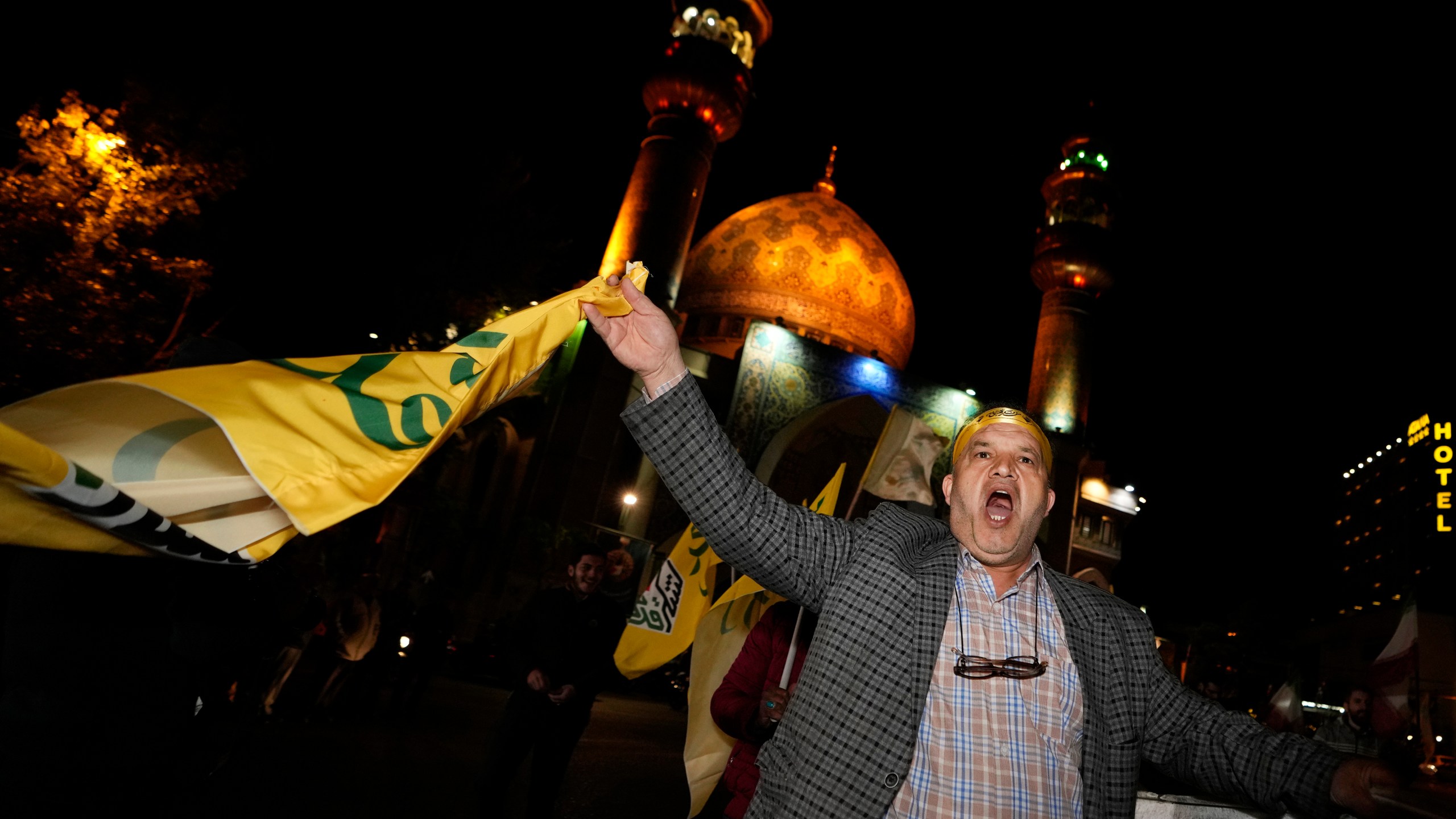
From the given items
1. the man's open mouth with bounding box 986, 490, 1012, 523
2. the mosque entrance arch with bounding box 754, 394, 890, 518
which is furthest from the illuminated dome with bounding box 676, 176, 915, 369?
the man's open mouth with bounding box 986, 490, 1012, 523

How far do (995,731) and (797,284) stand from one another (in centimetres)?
2443

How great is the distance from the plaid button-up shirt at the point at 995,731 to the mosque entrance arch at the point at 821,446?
53.2 feet

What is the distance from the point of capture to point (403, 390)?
2.02 metres

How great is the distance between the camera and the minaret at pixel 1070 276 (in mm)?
24719

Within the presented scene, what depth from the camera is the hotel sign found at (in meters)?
15.5

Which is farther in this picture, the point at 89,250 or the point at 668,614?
the point at 89,250

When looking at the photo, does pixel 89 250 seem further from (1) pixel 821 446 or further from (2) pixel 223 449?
(1) pixel 821 446

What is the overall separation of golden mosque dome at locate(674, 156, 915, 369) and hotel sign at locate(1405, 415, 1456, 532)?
548 inches

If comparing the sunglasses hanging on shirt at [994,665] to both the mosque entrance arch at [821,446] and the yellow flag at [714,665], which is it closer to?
the yellow flag at [714,665]

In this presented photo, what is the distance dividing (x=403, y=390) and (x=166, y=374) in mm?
493

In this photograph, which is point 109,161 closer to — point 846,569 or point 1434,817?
point 846,569

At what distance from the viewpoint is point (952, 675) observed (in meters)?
1.78

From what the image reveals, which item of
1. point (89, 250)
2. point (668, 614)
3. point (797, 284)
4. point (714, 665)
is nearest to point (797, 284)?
point (797, 284)

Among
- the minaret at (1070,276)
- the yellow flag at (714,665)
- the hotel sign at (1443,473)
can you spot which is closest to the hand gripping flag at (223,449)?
the yellow flag at (714,665)
